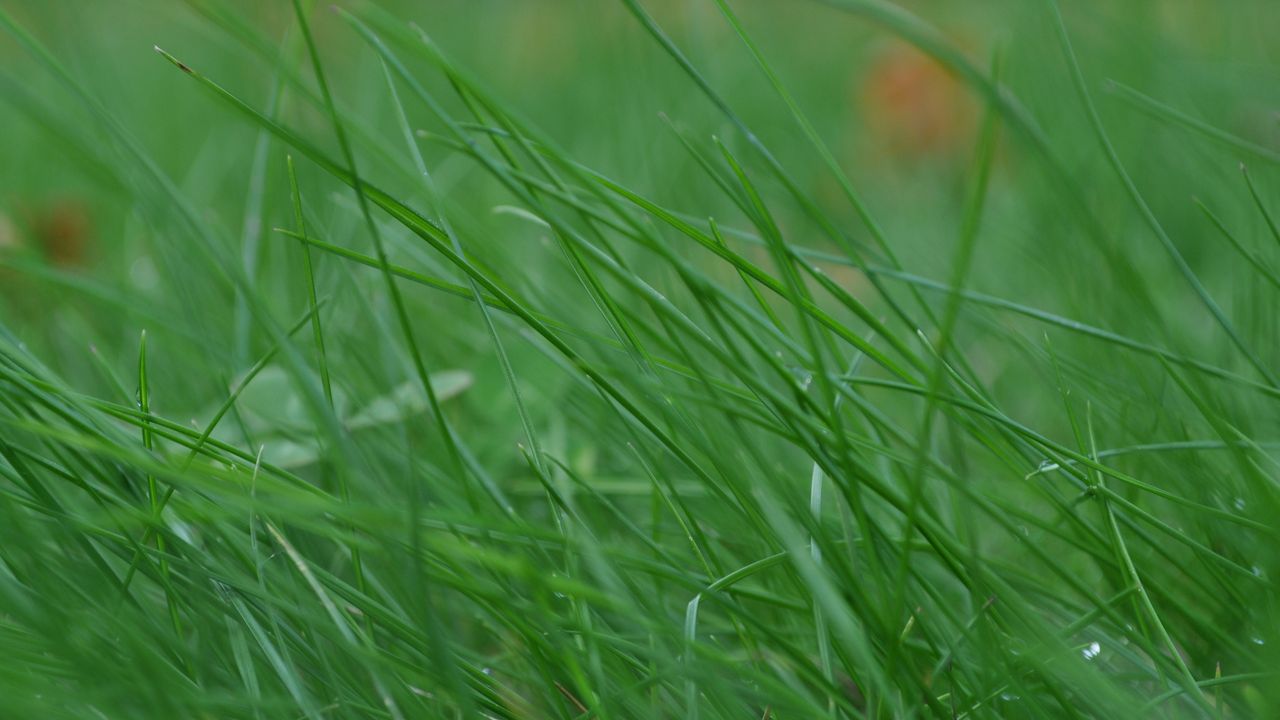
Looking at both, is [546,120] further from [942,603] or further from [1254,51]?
[942,603]

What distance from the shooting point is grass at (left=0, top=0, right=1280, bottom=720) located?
0.40 metres

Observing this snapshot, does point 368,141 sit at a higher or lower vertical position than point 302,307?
higher

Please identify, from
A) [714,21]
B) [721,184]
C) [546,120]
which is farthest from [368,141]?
[714,21]

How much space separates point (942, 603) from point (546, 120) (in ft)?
4.59

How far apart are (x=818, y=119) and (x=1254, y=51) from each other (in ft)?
2.26

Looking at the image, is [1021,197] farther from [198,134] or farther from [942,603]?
[198,134]

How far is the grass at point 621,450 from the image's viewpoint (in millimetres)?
398

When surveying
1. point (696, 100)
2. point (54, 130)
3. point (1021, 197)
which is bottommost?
point (1021, 197)

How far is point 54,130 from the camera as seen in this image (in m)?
0.64

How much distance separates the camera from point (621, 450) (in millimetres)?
655

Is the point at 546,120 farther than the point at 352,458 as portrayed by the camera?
Yes

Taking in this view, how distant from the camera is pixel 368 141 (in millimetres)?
665

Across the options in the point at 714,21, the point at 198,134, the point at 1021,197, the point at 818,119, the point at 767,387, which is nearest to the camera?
the point at 767,387

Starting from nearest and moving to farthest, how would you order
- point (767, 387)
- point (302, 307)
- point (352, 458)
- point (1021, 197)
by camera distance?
point (767, 387) < point (352, 458) < point (302, 307) < point (1021, 197)
